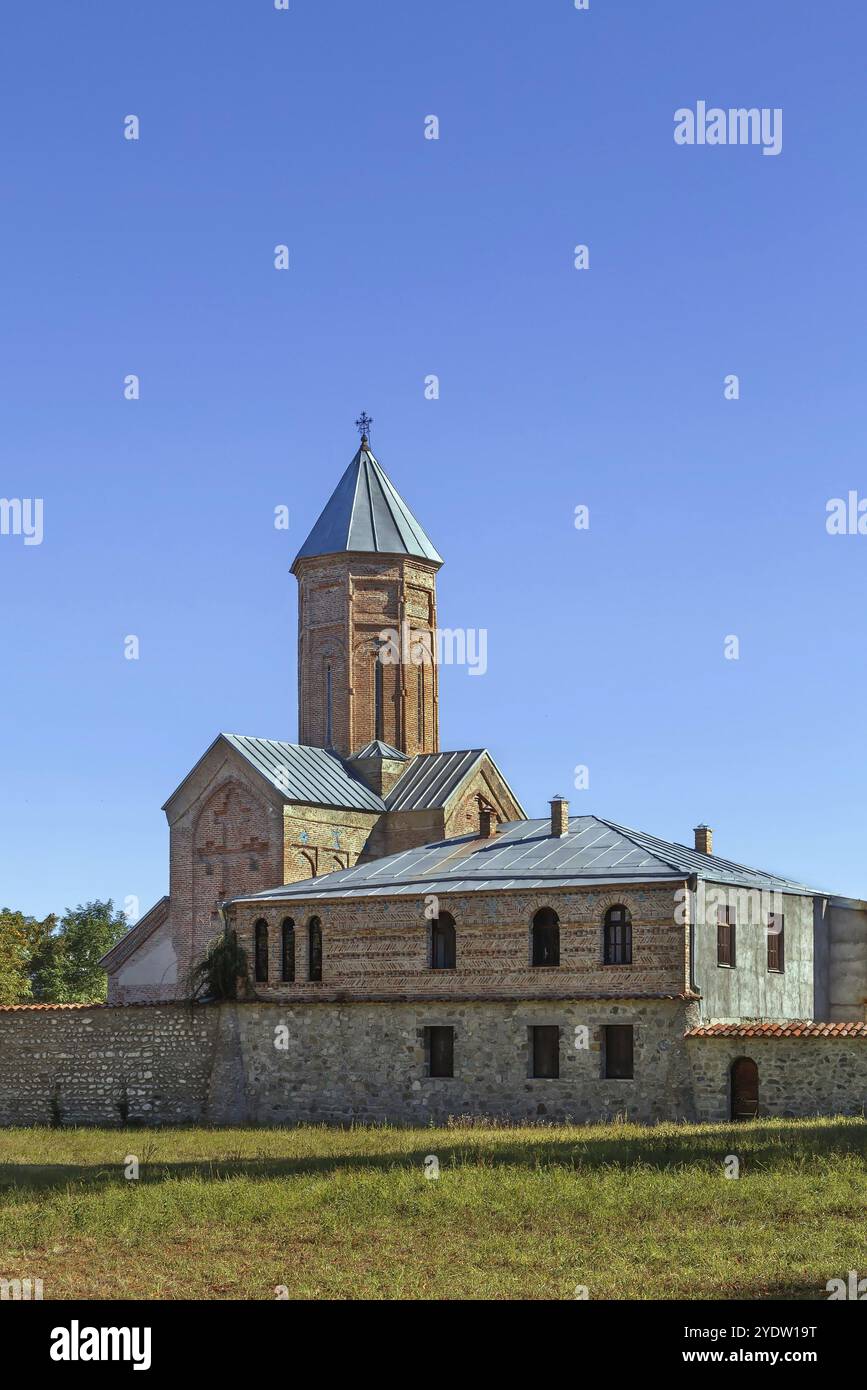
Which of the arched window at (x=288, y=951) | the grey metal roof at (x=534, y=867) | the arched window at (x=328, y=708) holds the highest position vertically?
the arched window at (x=328, y=708)

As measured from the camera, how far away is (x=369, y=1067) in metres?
29.2

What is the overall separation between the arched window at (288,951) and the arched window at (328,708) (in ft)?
38.3

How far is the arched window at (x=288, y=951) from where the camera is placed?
31.5 meters

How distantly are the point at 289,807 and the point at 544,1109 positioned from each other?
1316 centimetres

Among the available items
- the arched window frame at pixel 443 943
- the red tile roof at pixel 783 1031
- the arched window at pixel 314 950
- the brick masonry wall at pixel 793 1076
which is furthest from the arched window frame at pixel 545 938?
the arched window at pixel 314 950

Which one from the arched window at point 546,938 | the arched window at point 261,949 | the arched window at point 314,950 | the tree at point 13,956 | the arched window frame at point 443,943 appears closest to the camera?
the arched window at point 546,938

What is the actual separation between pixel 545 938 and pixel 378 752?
13.8 meters

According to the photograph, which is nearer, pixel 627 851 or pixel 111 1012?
pixel 627 851

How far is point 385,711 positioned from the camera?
141 ft

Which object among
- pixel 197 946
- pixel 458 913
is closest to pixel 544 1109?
pixel 458 913

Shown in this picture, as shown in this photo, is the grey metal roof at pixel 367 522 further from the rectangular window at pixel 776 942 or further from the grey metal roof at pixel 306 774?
the rectangular window at pixel 776 942

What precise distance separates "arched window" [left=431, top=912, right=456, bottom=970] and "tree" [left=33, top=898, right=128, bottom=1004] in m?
29.7

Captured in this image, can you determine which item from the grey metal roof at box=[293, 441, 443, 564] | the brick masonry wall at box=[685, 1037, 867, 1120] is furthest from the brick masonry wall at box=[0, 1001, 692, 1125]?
the grey metal roof at box=[293, 441, 443, 564]
